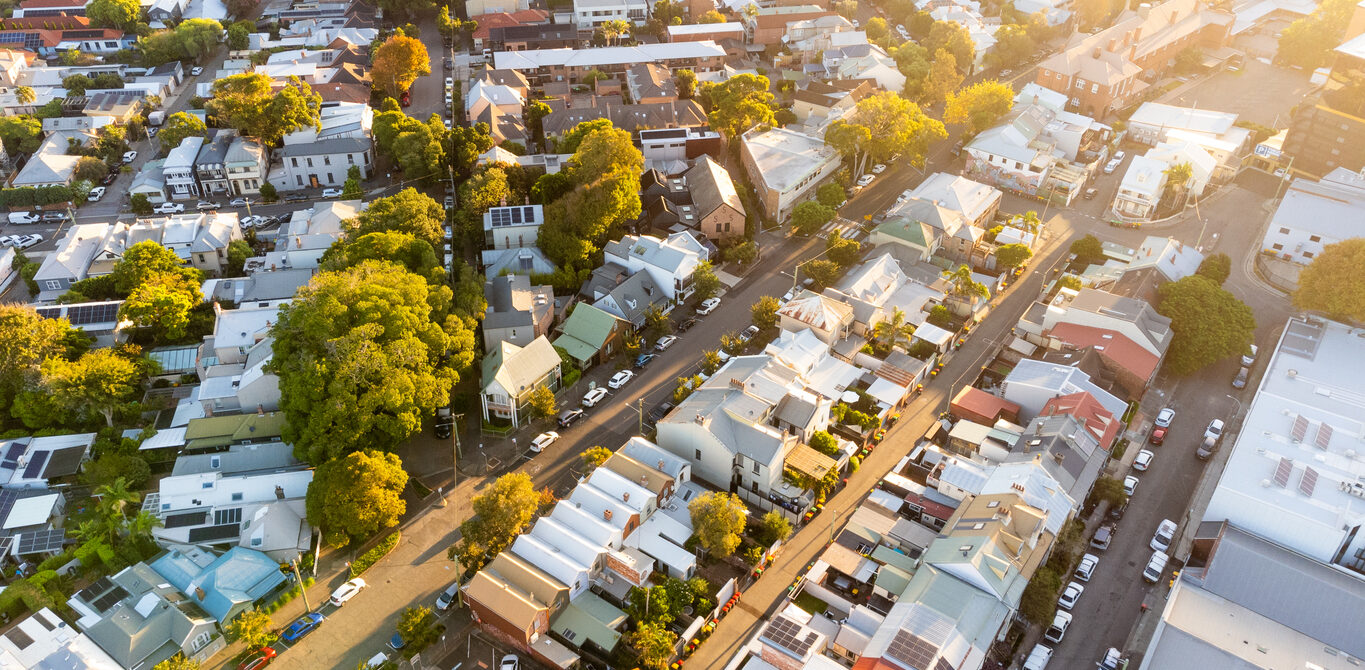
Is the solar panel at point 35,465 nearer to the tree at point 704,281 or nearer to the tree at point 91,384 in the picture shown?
the tree at point 91,384

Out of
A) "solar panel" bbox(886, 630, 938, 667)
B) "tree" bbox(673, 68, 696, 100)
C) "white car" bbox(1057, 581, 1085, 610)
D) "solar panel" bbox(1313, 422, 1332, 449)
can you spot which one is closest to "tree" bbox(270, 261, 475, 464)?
"solar panel" bbox(886, 630, 938, 667)

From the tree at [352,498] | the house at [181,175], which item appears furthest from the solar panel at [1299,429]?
the house at [181,175]

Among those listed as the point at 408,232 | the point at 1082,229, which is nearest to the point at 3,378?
the point at 408,232

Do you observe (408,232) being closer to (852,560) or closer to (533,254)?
(533,254)

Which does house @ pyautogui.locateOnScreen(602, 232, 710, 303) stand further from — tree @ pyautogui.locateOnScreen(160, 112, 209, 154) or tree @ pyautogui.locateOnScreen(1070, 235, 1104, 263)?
tree @ pyautogui.locateOnScreen(160, 112, 209, 154)

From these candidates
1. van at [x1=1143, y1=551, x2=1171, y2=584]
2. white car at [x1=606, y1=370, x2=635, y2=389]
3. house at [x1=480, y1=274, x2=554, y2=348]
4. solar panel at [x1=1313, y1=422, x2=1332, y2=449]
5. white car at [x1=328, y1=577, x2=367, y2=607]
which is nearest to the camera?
white car at [x1=328, y1=577, x2=367, y2=607]

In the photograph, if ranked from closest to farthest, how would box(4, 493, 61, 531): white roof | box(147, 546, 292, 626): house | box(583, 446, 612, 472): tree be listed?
box(147, 546, 292, 626): house → box(4, 493, 61, 531): white roof → box(583, 446, 612, 472): tree
